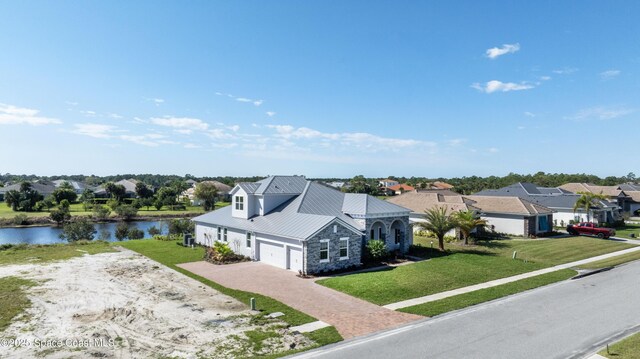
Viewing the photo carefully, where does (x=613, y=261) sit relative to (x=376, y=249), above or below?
below

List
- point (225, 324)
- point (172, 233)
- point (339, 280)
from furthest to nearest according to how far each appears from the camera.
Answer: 1. point (172, 233)
2. point (339, 280)
3. point (225, 324)

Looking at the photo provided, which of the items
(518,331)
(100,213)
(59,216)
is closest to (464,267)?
(518,331)

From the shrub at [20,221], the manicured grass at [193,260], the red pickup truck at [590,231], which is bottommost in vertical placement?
the shrub at [20,221]

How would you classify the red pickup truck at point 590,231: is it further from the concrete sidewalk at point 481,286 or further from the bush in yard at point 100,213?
the bush in yard at point 100,213

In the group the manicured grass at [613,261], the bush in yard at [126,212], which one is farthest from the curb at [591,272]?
the bush in yard at [126,212]

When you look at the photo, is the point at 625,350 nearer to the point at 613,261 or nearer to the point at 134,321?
the point at 134,321

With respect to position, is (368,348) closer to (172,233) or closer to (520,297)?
(520,297)

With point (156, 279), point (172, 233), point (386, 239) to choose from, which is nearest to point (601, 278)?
point (386, 239)
